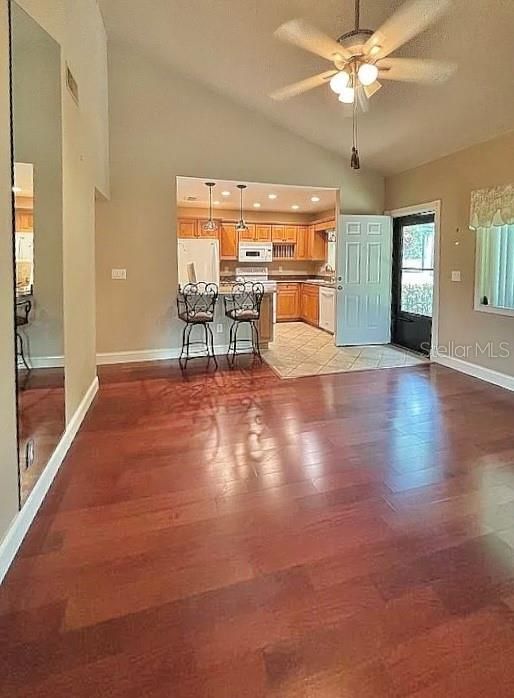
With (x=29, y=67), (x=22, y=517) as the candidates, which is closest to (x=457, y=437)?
(x=22, y=517)

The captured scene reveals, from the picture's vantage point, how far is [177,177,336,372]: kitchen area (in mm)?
7955

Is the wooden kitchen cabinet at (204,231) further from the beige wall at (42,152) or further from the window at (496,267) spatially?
the beige wall at (42,152)

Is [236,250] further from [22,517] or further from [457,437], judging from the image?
[22,517]

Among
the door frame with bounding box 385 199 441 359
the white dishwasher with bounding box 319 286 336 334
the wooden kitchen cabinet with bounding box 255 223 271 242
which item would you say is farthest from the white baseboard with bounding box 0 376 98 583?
the wooden kitchen cabinet with bounding box 255 223 271 242

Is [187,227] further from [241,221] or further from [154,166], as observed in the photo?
[154,166]

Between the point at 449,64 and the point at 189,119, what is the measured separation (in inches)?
128

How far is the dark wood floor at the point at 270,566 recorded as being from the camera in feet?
4.60

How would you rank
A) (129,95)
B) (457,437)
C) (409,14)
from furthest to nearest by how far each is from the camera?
(129,95)
(457,437)
(409,14)

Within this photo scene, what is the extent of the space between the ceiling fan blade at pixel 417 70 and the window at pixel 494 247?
1.37 m

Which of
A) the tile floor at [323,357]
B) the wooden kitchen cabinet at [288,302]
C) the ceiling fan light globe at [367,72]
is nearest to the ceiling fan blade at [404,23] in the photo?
the ceiling fan light globe at [367,72]

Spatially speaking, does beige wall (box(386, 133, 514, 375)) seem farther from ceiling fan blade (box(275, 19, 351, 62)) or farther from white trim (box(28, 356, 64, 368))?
white trim (box(28, 356, 64, 368))

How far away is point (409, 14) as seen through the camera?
304cm

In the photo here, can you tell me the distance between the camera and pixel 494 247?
495cm

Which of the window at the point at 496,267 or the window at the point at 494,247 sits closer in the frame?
the window at the point at 494,247
